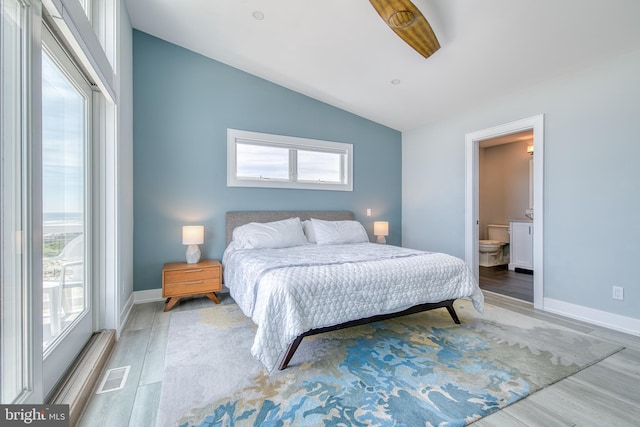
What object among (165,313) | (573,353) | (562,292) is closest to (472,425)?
(573,353)

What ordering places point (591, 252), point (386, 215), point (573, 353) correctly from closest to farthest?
point (573, 353), point (591, 252), point (386, 215)

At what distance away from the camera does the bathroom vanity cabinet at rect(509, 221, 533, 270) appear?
5000mm

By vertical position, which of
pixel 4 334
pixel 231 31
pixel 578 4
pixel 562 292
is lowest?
pixel 562 292

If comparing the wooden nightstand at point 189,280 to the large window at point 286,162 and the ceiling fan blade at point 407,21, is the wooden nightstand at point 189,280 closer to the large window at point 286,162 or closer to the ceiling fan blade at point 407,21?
the large window at point 286,162

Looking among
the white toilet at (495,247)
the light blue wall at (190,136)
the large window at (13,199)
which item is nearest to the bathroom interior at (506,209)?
the white toilet at (495,247)

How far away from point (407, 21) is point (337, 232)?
249 centimetres

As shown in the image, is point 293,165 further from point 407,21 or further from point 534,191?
point 534,191

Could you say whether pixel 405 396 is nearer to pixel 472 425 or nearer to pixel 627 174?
pixel 472 425

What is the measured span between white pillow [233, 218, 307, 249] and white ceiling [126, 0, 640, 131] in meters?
2.07

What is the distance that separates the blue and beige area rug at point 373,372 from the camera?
59.6 inches

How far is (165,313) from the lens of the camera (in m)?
3.01

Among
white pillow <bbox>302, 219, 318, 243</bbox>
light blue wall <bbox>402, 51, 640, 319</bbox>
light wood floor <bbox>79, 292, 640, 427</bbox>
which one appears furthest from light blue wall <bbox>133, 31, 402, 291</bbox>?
light blue wall <bbox>402, 51, 640, 319</bbox>

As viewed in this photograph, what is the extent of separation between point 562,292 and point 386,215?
2594mm

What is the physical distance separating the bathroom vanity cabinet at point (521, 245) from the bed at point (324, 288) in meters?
3.20
